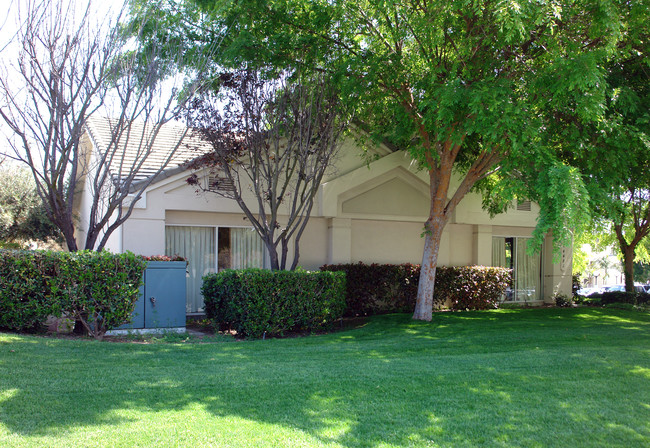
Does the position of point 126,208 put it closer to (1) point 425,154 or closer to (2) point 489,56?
(1) point 425,154

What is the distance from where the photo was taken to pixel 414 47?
456 inches

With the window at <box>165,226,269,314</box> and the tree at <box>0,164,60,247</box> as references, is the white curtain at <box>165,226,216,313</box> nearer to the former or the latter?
the window at <box>165,226,269,314</box>

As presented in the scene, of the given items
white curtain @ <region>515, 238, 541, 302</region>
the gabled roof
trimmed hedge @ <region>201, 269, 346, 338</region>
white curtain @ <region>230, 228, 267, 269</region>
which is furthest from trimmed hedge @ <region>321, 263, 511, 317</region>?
the gabled roof

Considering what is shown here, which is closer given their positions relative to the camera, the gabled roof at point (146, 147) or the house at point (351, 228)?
the gabled roof at point (146, 147)

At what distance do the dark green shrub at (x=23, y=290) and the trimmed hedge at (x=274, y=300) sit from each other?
3.14 m

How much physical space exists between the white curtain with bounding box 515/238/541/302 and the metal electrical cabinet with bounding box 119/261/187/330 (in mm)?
11703

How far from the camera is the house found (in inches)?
496

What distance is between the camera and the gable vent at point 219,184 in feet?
41.4

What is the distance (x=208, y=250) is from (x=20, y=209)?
10.3 m

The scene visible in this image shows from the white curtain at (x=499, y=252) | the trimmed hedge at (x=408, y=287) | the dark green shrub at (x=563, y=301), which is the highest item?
the white curtain at (x=499, y=252)

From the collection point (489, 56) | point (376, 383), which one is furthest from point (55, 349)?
point (489, 56)

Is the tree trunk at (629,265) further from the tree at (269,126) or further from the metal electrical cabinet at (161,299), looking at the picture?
the metal electrical cabinet at (161,299)

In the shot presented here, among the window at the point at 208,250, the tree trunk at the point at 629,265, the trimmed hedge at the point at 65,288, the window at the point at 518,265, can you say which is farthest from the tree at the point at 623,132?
the tree trunk at the point at 629,265

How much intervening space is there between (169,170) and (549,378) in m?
9.14
